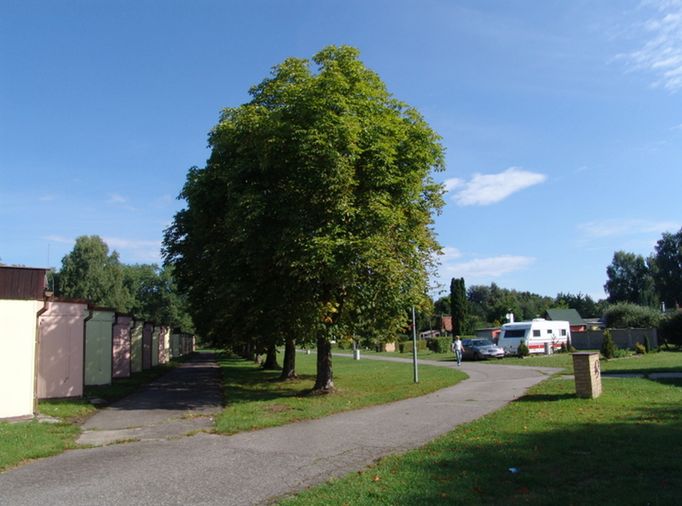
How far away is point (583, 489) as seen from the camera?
621 centimetres

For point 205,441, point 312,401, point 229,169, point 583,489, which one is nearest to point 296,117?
point 229,169

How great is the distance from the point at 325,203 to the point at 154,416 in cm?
720

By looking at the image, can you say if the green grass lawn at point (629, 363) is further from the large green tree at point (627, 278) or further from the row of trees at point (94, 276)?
the large green tree at point (627, 278)

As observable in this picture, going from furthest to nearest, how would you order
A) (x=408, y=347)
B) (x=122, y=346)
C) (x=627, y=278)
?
(x=627, y=278), (x=408, y=347), (x=122, y=346)

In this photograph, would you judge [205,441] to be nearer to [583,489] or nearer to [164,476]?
[164,476]

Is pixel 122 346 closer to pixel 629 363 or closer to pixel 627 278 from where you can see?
pixel 629 363

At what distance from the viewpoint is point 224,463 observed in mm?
8430

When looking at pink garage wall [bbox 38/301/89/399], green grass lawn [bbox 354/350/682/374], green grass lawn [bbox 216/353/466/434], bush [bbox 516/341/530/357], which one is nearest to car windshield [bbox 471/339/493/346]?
bush [bbox 516/341/530/357]

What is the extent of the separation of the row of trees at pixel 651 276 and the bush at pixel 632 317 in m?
34.5

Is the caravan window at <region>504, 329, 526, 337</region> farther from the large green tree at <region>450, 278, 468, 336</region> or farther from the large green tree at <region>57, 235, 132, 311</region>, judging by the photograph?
the large green tree at <region>57, 235, 132, 311</region>

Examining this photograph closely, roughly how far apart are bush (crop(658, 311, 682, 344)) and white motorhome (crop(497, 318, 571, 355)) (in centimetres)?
1157

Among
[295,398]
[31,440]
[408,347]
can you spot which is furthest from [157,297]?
[31,440]

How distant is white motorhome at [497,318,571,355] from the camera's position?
134 feet

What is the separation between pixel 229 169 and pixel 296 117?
9.28 ft
